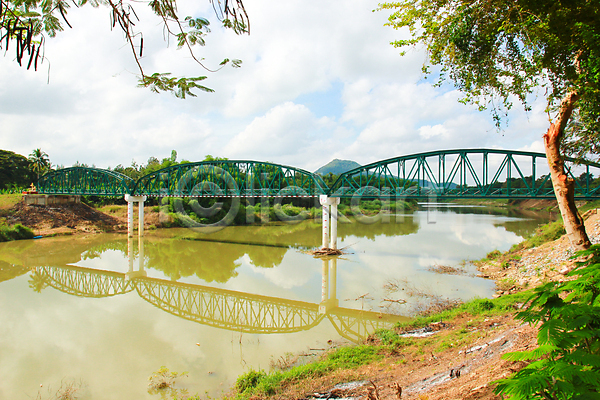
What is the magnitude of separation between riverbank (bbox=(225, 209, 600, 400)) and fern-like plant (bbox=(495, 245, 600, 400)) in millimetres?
1175

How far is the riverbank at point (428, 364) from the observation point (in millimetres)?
5340

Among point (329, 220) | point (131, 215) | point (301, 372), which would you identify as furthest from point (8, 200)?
point (301, 372)

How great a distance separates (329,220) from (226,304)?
47.2ft

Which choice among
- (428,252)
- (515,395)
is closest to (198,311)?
(515,395)

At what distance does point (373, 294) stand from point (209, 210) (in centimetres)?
3839

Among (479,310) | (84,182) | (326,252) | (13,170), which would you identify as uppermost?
(13,170)

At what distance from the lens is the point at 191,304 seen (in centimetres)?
1559

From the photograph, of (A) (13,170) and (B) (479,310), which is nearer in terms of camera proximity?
(B) (479,310)

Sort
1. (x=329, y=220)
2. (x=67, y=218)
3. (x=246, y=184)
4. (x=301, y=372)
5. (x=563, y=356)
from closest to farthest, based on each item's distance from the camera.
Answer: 1. (x=563, y=356)
2. (x=301, y=372)
3. (x=329, y=220)
4. (x=246, y=184)
5. (x=67, y=218)

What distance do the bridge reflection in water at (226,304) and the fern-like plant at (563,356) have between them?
28.6 feet

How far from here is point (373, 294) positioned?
15945mm

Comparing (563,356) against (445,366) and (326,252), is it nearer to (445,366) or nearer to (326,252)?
(445,366)

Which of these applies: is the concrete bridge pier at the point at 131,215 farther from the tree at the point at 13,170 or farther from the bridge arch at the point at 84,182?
the tree at the point at 13,170

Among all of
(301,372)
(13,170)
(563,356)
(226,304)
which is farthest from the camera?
(13,170)
